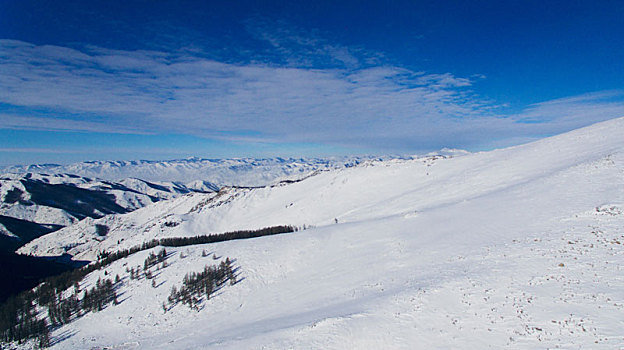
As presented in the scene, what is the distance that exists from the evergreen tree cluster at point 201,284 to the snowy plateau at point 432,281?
1294 millimetres

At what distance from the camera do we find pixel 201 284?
148 ft

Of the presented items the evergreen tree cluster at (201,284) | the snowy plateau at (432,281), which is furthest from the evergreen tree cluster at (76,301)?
the snowy plateau at (432,281)

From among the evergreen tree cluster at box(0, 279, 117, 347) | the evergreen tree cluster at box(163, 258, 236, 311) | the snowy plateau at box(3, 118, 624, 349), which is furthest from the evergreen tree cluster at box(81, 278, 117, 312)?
the evergreen tree cluster at box(163, 258, 236, 311)

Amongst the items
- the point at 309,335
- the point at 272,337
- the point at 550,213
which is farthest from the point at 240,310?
the point at 550,213

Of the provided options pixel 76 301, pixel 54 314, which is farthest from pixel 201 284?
pixel 54 314

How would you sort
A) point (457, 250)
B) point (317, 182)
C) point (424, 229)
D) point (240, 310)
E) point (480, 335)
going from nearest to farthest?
1. point (480, 335)
2. point (457, 250)
3. point (240, 310)
4. point (424, 229)
5. point (317, 182)

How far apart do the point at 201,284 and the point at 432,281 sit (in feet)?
119

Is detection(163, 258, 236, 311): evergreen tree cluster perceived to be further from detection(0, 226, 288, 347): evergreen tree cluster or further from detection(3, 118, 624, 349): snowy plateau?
detection(3, 118, 624, 349): snowy plateau

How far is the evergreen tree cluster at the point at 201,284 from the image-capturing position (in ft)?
139

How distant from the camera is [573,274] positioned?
18.4 m

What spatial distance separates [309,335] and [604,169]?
1784 inches

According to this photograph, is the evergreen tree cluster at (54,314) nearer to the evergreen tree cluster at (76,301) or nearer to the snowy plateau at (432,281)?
the evergreen tree cluster at (76,301)

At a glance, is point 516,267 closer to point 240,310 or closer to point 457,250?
point 457,250

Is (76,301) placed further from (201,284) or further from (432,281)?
(432,281)
